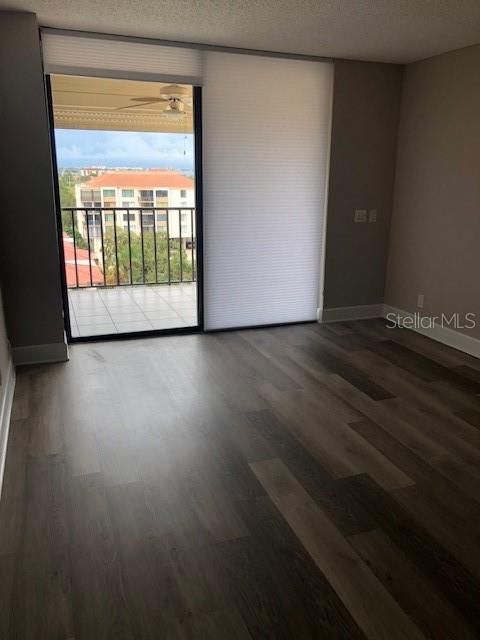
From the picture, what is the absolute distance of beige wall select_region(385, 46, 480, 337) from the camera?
4.09 meters

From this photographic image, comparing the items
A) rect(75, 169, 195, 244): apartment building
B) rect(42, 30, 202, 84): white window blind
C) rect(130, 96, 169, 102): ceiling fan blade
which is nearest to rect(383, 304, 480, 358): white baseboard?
rect(75, 169, 195, 244): apartment building

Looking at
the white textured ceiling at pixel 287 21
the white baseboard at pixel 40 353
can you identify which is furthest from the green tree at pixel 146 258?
the white textured ceiling at pixel 287 21

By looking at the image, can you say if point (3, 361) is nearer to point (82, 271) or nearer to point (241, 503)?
point (241, 503)

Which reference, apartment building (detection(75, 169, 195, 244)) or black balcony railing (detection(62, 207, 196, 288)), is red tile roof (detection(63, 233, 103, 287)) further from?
apartment building (detection(75, 169, 195, 244))

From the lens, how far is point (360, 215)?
16.3 ft

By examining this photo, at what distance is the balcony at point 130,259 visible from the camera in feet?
19.0

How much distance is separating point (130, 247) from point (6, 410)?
3.75m

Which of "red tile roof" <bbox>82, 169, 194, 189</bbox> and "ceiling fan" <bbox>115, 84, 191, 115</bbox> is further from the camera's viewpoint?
"red tile roof" <bbox>82, 169, 194, 189</bbox>

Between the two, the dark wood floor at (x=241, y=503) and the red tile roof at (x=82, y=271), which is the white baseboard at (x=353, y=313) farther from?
the red tile roof at (x=82, y=271)

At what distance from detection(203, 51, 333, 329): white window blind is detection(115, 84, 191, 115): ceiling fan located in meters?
0.44

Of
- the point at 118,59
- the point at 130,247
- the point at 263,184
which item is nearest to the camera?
the point at 118,59

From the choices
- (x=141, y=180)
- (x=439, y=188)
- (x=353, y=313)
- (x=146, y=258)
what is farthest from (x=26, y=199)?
(x=439, y=188)

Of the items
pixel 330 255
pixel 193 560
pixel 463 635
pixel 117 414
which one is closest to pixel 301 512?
pixel 193 560

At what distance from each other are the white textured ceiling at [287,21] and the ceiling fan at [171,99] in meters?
0.67
